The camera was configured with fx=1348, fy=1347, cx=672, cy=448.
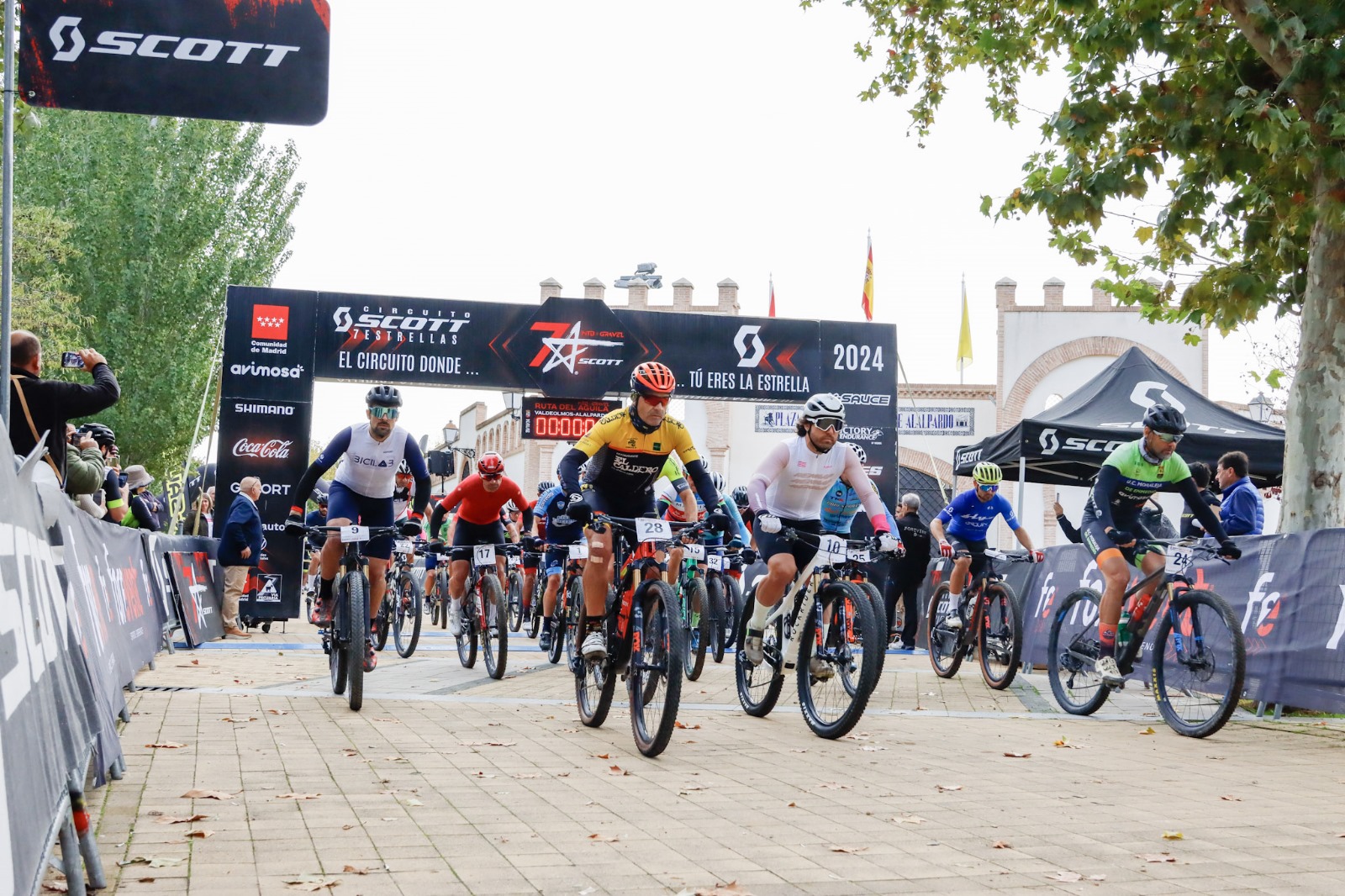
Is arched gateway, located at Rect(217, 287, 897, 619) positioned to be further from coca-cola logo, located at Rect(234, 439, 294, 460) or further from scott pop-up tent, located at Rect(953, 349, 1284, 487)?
scott pop-up tent, located at Rect(953, 349, 1284, 487)

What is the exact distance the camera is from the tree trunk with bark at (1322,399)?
10602 millimetres

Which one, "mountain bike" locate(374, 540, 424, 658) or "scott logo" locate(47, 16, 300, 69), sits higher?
"scott logo" locate(47, 16, 300, 69)

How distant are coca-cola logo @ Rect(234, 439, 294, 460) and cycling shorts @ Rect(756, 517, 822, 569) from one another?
43.6 ft

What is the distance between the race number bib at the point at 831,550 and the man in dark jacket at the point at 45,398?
13.7 feet

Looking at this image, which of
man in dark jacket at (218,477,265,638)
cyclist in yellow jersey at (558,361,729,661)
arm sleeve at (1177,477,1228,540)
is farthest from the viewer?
man in dark jacket at (218,477,265,638)

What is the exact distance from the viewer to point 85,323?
115 ft

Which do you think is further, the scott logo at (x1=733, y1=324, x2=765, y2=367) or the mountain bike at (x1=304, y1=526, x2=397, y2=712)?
the scott logo at (x1=733, y1=324, x2=765, y2=367)

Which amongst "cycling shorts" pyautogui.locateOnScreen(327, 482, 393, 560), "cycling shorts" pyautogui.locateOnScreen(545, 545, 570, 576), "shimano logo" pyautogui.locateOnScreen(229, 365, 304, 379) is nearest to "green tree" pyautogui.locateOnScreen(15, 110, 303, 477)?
"shimano logo" pyautogui.locateOnScreen(229, 365, 304, 379)

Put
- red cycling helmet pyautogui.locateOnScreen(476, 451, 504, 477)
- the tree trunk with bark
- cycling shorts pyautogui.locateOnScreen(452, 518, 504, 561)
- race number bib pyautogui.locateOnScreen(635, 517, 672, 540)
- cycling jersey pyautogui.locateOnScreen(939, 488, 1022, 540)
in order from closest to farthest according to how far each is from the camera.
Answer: race number bib pyautogui.locateOnScreen(635, 517, 672, 540), the tree trunk with bark, red cycling helmet pyautogui.locateOnScreen(476, 451, 504, 477), cycling shorts pyautogui.locateOnScreen(452, 518, 504, 561), cycling jersey pyautogui.locateOnScreen(939, 488, 1022, 540)

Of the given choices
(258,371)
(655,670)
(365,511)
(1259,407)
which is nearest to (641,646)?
(655,670)

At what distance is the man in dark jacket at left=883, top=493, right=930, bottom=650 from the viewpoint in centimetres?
1702

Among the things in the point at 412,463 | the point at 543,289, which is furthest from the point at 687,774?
the point at 543,289

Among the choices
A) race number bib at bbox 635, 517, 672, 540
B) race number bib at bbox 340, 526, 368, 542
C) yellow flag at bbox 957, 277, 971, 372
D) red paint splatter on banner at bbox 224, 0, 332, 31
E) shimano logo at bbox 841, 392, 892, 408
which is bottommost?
race number bib at bbox 340, 526, 368, 542

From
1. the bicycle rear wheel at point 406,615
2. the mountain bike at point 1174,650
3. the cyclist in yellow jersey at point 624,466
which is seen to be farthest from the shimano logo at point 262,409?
the mountain bike at point 1174,650
